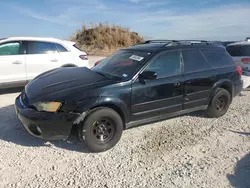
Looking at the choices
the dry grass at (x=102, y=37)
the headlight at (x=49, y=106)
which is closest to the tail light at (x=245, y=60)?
the headlight at (x=49, y=106)

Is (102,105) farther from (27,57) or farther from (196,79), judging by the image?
(27,57)

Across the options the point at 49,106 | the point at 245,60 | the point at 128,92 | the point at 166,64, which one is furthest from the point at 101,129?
the point at 245,60

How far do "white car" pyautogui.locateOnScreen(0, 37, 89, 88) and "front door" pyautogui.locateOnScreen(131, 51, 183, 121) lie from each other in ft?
12.0

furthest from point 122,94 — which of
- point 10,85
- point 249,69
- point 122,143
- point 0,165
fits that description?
point 249,69

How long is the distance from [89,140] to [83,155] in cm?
24

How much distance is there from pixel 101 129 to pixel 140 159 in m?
0.73

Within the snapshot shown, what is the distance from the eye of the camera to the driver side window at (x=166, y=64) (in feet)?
13.7

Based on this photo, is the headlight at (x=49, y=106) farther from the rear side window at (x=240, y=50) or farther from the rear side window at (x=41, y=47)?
the rear side window at (x=240, y=50)

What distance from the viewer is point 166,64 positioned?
14.1 ft

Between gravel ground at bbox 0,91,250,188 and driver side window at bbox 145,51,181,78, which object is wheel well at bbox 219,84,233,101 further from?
driver side window at bbox 145,51,181,78

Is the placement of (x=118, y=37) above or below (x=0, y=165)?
above

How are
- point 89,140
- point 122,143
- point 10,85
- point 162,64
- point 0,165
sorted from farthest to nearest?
point 10,85 < point 162,64 < point 122,143 < point 89,140 < point 0,165

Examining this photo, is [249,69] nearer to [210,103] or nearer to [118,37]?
[210,103]

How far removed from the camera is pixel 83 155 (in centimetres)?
355
